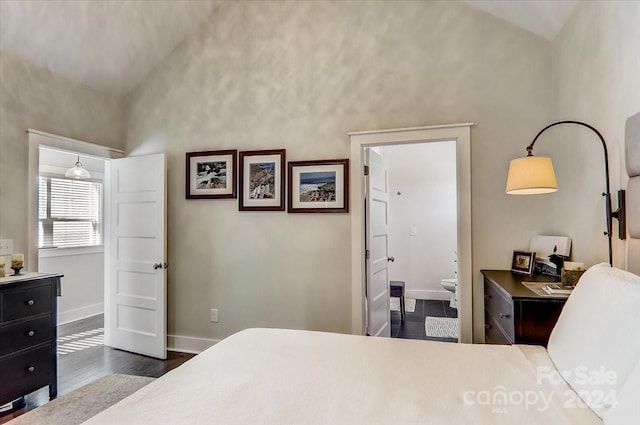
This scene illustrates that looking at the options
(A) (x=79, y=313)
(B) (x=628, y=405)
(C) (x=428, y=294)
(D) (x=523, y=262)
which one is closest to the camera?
(B) (x=628, y=405)

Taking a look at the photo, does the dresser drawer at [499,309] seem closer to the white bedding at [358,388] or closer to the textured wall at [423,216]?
the white bedding at [358,388]

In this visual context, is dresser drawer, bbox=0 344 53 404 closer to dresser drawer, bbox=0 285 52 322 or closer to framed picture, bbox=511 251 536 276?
dresser drawer, bbox=0 285 52 322

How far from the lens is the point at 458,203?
2.76 m

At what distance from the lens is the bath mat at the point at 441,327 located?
12.8ft

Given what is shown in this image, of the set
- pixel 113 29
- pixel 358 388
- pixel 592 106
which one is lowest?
pixel 358 388

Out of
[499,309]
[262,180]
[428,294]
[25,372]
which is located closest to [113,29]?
[262,180]

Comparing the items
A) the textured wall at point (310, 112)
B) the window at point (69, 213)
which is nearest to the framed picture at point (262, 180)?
the textured wall at point (310, 112)

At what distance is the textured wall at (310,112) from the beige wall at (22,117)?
0.61m

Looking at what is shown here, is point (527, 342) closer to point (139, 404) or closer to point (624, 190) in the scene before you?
point (624, 190)

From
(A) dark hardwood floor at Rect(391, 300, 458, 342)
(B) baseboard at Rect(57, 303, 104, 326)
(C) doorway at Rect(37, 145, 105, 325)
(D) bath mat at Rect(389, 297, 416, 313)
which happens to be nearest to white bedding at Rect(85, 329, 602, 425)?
(A) dark hardwood floor at Rect(391, 300, 458, 342)

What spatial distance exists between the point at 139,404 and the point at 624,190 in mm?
2231

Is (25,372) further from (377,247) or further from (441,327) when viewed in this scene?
(441,327)

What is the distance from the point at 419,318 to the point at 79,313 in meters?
4.45

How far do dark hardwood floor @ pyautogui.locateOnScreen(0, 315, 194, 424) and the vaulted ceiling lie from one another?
8.57 feet
